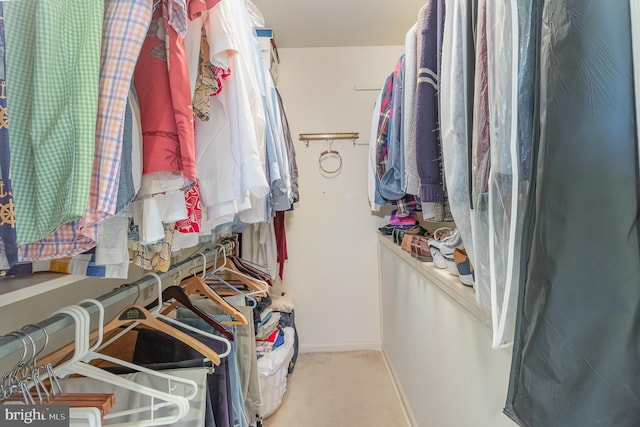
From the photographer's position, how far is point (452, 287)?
Result: 984mm

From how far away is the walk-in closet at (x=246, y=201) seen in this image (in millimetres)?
365

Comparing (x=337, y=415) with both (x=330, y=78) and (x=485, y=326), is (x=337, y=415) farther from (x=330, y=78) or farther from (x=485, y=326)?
(x=330, y=78)

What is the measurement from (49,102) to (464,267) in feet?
3.14

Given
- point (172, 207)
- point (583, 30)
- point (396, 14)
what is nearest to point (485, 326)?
point (583, 30)

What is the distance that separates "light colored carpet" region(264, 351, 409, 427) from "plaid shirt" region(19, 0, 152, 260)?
1.65 metres

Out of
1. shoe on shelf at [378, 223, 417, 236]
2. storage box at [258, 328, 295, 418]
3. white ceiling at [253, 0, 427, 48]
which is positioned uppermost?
white ceiling at [253, 0, 427, 48]

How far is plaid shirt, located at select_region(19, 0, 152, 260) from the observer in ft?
1.36

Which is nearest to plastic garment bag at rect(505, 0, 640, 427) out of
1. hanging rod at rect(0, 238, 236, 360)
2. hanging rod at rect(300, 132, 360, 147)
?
hanging rod at rect(0, 238, 236, 360)

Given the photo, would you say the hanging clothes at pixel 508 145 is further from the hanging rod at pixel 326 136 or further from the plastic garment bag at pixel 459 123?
the hanging rod at pixel 326 136

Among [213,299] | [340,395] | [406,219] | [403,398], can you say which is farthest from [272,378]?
[406,219]

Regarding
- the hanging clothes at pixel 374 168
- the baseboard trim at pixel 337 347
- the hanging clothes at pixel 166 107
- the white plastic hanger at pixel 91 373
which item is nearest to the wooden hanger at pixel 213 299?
the white plastic hanger at pixel 91 373

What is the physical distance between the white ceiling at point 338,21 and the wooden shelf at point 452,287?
1.53 meters

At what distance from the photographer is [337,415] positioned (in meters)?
1.72

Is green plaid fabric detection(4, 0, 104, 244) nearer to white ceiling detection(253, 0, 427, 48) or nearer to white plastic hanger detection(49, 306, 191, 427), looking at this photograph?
white plastic hanger detection(49, 306, 191, 427)
